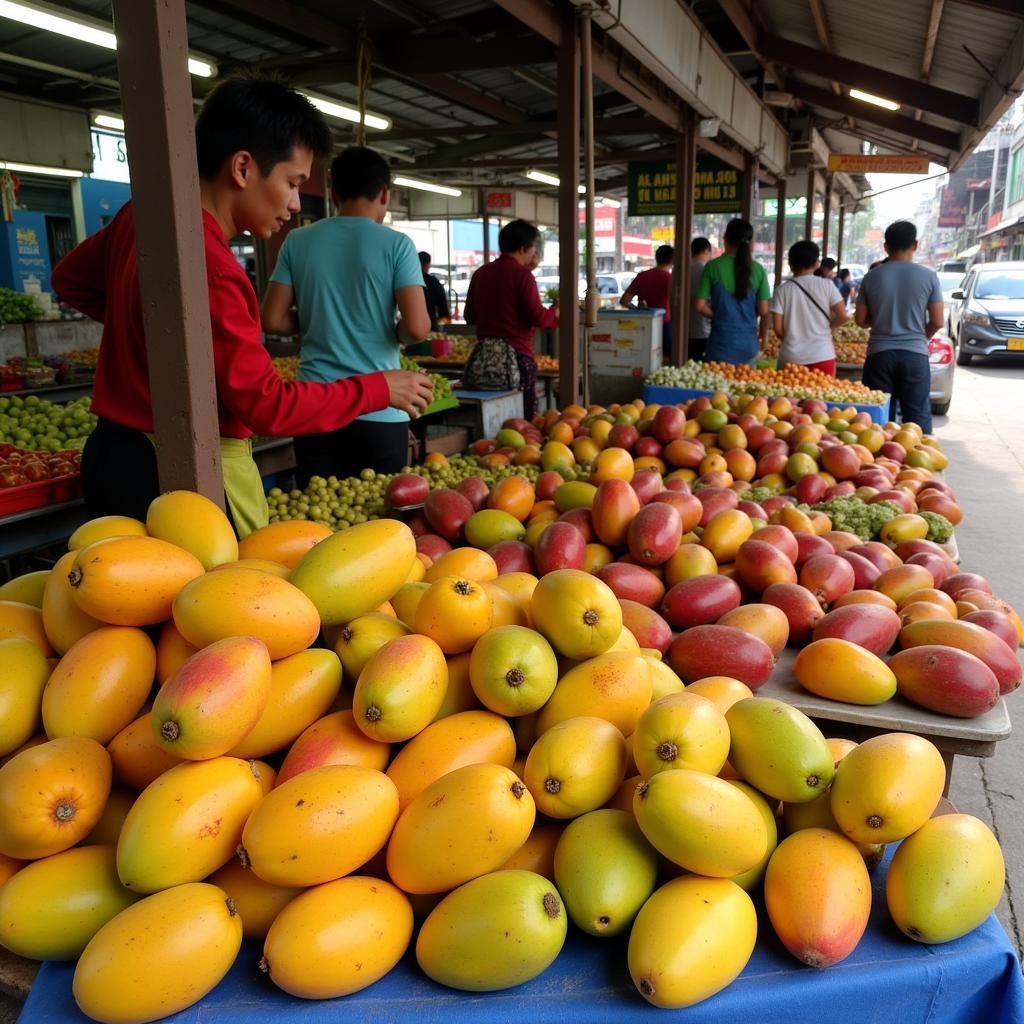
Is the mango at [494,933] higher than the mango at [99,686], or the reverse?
the mango at [99,686]

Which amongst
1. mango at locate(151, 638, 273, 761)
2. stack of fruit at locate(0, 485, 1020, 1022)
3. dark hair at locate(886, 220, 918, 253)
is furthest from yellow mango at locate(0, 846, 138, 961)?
dark hair at locate(886, 220, 918, 253)

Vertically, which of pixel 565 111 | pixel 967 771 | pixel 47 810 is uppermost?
pixel 565 111

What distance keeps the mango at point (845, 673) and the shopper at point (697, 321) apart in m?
8.22

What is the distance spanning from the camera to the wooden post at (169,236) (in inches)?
73.0

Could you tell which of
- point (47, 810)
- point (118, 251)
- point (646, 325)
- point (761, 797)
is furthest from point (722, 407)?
point (646, 325)

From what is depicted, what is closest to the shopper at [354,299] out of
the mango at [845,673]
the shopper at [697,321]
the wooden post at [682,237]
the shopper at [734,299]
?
the mango at [845,673]

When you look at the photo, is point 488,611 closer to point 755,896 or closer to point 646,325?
point 755,896

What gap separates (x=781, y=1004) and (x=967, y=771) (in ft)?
8.89

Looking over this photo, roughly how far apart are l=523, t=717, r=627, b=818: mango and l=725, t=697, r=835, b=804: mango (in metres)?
0.19

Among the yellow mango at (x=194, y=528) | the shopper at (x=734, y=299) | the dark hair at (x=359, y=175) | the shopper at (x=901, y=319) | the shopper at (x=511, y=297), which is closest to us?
the yellow mango at (x=194, y=528)

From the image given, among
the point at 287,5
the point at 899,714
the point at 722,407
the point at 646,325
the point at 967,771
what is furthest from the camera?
the point at 646,325

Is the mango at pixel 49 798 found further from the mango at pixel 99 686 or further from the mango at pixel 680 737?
the mango at pixel 680 737

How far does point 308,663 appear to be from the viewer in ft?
4.43

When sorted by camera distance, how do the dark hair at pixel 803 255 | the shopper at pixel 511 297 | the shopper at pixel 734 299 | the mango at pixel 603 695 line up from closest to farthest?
the mango at pixel 603 695 < the shopper at pixel 511 297 < the dark hair at pixel 803 255 < the shopper at pixel 734 299
